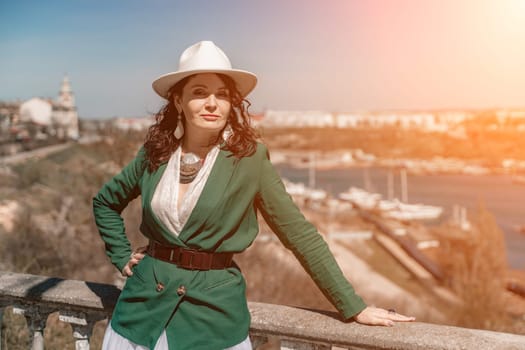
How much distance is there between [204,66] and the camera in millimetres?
1818

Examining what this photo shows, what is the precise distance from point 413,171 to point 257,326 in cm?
8648

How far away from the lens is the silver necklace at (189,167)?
1.92 m

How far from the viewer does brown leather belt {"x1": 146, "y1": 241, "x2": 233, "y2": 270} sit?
1873 millimetres

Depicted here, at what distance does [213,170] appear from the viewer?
74.3 inches

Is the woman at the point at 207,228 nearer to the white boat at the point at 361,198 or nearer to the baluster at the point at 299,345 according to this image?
the baluster at the point at 299,345

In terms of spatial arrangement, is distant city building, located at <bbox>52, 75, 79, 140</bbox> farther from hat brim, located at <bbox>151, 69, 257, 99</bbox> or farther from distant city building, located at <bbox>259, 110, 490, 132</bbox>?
distant city building, located at <bbox>259, 110, 490, 132</bbox>

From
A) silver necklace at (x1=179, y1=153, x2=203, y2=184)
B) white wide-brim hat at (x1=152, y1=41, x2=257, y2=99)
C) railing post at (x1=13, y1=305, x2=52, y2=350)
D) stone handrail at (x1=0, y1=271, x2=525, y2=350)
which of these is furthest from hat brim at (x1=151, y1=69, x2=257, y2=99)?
railing post at (x1=13, y1=305, x2=52, y2=350)

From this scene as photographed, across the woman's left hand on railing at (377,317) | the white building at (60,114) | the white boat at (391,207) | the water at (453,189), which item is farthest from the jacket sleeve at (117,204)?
the white boat at (391,207)

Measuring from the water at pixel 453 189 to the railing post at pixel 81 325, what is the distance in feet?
192

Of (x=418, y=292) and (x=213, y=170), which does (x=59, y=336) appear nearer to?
(x=213, y=170)

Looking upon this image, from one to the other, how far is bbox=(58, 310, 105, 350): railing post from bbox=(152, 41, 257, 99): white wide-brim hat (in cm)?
95

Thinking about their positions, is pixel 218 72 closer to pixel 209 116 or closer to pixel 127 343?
pixel 209 116

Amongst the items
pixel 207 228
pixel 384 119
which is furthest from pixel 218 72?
pixel 384 119

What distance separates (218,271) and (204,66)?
638 millimetres
